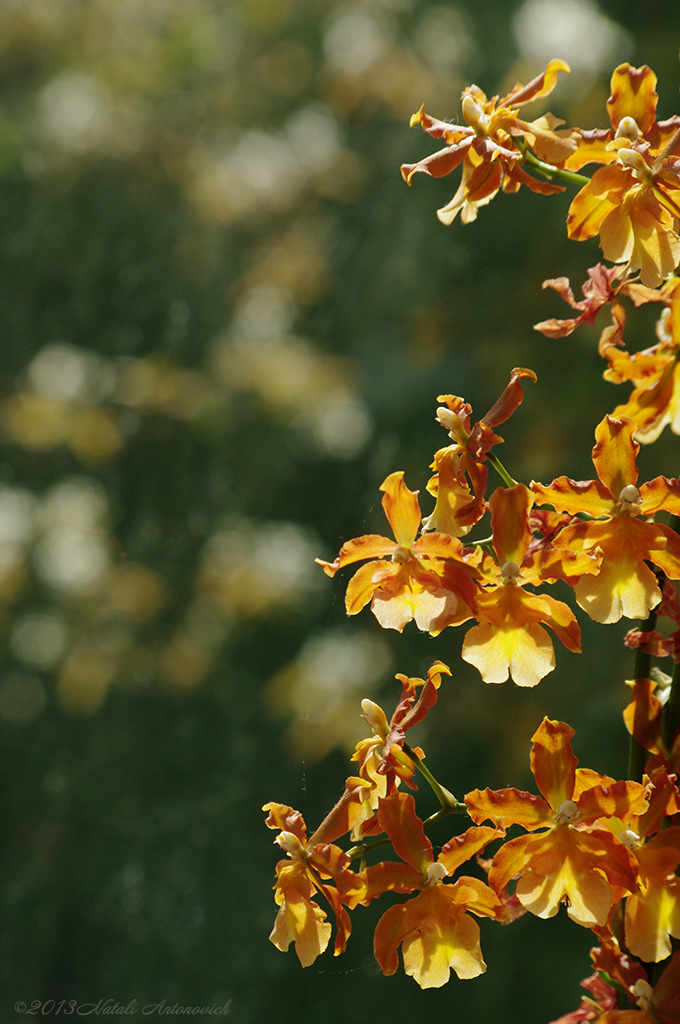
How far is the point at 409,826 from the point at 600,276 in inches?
9.9

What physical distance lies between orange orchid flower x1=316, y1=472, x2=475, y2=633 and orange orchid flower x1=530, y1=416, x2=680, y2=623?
1.6 inches

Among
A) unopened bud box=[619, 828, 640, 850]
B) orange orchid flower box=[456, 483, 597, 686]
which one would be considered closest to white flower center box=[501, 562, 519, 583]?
orange orchid flower box=[456, 483, 597, 686]

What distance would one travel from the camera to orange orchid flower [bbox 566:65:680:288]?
0.32m

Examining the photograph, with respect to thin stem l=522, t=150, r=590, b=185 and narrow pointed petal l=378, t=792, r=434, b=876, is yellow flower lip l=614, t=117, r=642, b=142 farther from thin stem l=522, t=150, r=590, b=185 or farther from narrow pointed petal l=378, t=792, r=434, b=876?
narrow pointed petal l=378, t=792, r=434, b=876

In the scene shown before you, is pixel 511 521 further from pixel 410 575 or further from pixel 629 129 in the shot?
pixel 629 129

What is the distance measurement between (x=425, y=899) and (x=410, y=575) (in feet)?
0.41

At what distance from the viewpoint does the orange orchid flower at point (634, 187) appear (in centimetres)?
32

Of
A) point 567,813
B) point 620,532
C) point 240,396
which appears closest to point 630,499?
point 620,532

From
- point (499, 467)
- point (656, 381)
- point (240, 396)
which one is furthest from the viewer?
point (240, 396)

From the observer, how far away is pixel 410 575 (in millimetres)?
321

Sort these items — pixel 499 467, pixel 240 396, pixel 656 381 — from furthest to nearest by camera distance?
pixel 240 396 < pixel 499 467 < pixel 656 381

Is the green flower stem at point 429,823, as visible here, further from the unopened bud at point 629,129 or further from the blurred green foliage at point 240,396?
the blurred green foliage at point 240,396

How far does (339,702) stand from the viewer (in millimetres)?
912

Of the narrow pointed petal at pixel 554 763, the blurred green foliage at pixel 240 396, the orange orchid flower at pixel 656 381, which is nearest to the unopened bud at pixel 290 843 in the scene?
the narrow pointed petal at pixel 554 763
